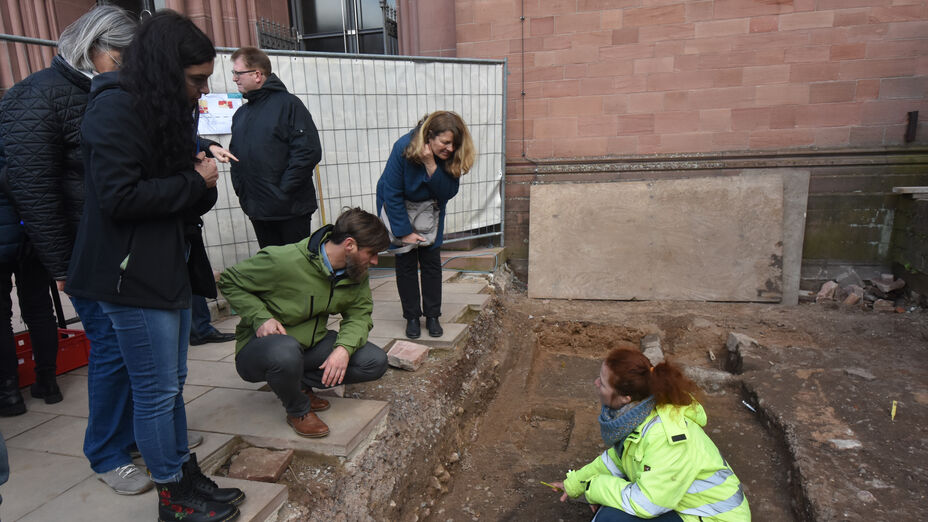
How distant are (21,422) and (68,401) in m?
0.25

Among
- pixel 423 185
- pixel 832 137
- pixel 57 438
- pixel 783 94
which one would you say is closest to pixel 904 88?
pixel 832 137

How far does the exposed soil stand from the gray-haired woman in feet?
2.53

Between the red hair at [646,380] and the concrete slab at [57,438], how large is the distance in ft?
8.07

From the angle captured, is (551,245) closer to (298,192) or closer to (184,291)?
(298,192)

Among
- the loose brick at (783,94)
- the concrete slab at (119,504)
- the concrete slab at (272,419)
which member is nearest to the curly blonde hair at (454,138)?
the concrete slab at (272,419)

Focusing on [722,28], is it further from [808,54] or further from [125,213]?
[125,213]

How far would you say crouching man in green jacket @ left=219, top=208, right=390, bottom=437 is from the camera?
250cm

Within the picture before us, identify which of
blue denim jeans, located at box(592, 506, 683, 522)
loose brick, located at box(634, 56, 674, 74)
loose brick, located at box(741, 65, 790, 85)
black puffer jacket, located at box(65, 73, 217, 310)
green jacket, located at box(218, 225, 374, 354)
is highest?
loose brick, located at box(634, 56, 674, 74)

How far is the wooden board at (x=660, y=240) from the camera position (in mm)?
5812

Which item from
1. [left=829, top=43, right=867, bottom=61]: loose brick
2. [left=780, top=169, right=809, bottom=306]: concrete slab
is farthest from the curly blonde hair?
[left=829, top=43, right=867, bottom=61]: loose brick

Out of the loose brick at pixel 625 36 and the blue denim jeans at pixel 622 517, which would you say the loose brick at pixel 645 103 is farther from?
the blue denim jeans at pixel 622 517

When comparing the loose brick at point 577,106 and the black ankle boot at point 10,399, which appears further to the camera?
the loose brick at point 577,106

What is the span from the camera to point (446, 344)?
4.07 meters

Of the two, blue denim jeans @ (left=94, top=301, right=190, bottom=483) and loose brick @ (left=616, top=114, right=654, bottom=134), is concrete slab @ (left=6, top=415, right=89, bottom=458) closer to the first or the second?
blue denim jeans @ (left=94, top=301, right=190, bottom=483)
